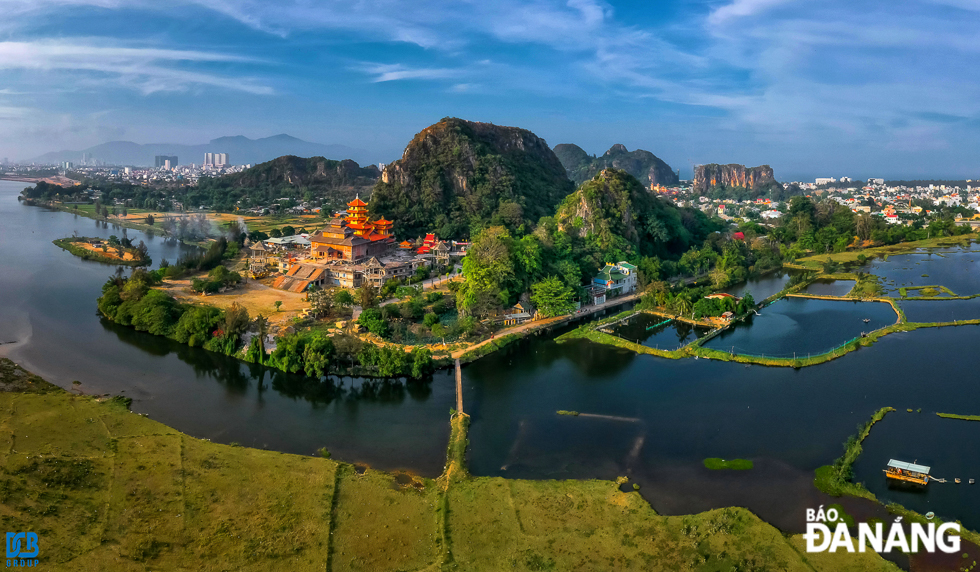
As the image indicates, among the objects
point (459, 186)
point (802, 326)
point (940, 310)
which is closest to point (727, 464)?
point (802, 326)

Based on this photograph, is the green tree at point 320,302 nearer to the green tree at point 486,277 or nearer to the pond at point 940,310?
the green tree at point 486,277

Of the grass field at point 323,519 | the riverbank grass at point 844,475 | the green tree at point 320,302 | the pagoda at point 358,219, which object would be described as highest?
the pagoda at point 358,219

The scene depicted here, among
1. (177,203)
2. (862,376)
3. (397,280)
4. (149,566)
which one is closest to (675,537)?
(149,566)

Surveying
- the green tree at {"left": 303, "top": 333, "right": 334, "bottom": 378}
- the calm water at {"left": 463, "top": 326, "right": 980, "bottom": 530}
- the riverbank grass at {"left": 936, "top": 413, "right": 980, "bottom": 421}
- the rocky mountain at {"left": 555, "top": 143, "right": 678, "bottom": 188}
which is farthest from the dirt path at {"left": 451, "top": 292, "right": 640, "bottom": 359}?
the rocky mountain at {"left": 555, "top": 143, "right": 678, "bottom": 188}

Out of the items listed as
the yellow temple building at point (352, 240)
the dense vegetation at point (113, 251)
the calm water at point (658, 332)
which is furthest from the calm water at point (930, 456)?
the dense vegetation at point (113, 251)

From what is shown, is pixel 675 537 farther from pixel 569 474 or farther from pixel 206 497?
pixel 206 497

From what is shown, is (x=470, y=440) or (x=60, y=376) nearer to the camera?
(x=470, y=440)

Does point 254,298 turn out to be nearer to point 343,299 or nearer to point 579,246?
point 343,299
